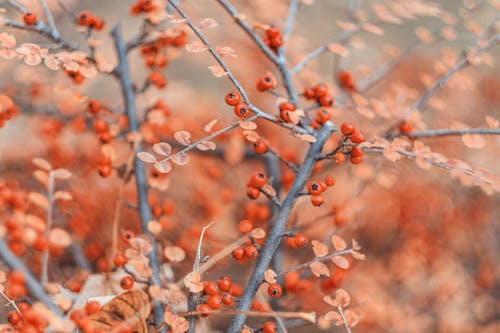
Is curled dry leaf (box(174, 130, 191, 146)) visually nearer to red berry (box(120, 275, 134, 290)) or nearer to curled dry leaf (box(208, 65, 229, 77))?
curled dry leaf (box(208, 65, 229, 77))

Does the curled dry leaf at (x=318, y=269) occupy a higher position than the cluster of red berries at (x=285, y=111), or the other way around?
the cluster of red berries at (x=285, y=111)

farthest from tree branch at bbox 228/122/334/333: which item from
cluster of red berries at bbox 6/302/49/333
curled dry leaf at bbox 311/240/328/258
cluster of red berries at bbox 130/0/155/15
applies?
cluster of red berries at bbox 130/0/155/15

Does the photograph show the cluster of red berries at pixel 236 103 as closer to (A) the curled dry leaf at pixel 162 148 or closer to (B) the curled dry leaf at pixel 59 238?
(A) the curled dry leaf at pixel 162 148

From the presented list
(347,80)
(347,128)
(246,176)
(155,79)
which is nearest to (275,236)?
(347,128)

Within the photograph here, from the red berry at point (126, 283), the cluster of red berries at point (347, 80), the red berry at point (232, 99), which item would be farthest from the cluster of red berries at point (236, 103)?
the cluster of red berries at point (347, 80)

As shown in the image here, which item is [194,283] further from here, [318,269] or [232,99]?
[232,99]

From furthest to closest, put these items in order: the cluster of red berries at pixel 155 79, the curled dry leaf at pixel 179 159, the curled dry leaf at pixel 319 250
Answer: the cluster of red berries at pixel 155 79 < the curled dry leaf at pixel 319 250 < the curled dry leaf at pixel 179 159

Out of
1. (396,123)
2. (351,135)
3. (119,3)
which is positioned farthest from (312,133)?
(119,3)
